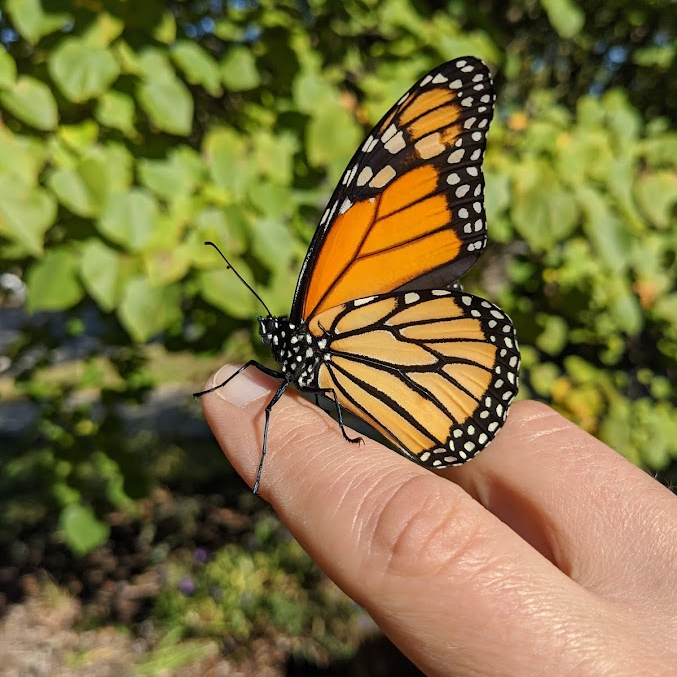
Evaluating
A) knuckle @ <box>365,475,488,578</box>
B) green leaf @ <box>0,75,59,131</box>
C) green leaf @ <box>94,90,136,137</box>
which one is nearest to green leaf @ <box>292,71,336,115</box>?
green leaf @ <box>94,90,136,137</box>

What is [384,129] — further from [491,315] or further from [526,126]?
[526,126]

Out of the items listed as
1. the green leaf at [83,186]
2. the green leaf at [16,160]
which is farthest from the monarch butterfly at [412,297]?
the green leaf at [16,160]

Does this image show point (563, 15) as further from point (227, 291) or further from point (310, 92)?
point (227, 291)

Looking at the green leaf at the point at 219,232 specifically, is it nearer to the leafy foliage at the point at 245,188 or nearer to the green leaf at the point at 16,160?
the leafy foliage at the point at 245,188

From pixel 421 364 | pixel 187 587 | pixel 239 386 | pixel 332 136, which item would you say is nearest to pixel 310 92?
pixel 332 136

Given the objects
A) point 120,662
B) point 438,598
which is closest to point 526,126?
point 438,598
